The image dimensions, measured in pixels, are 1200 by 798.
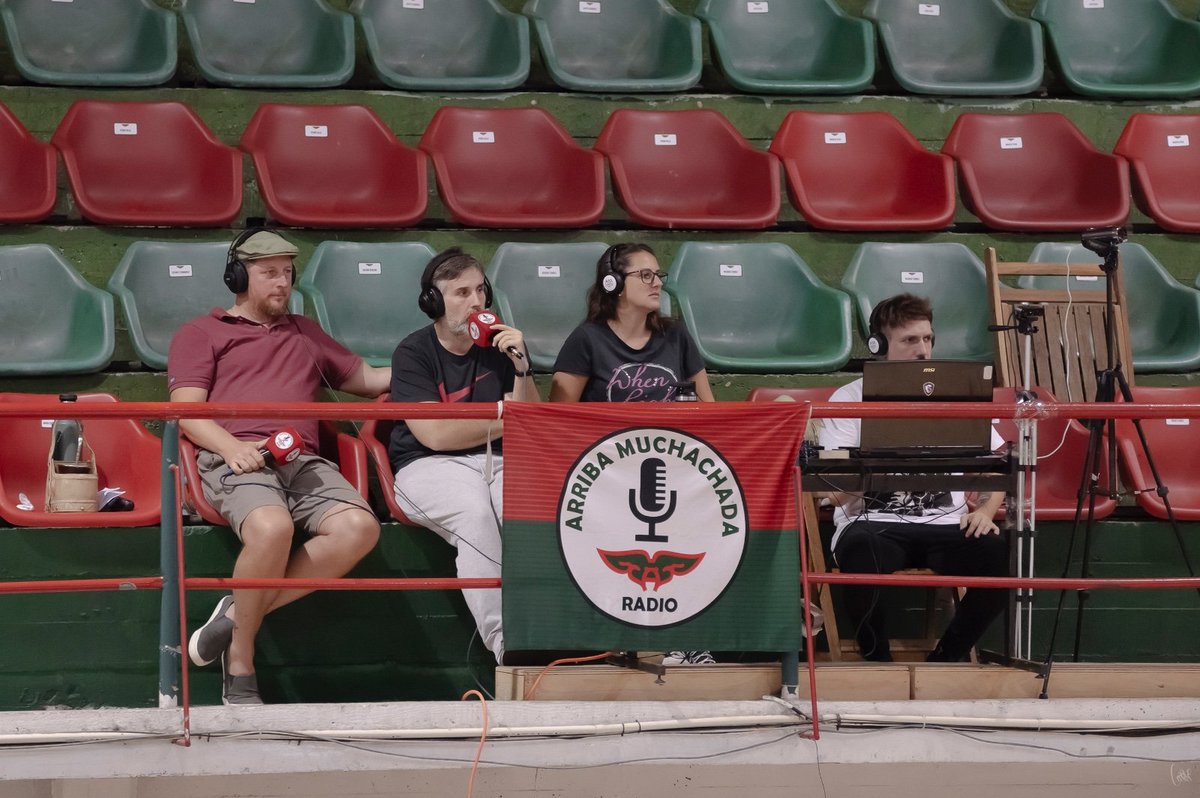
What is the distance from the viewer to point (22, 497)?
389 cm

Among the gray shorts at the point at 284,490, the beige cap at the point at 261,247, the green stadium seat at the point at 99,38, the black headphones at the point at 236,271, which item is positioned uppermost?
the green stadium seat at the point at 99,38

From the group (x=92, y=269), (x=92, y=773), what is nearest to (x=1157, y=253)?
(x=92, y=269)

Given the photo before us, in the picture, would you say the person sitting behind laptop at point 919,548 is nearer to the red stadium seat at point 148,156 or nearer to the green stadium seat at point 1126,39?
the red stadium seat at point 148,156

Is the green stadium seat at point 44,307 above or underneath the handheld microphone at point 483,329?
underneath

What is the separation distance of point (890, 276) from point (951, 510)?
1515mm

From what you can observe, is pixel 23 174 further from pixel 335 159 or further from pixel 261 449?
pixel 261 449

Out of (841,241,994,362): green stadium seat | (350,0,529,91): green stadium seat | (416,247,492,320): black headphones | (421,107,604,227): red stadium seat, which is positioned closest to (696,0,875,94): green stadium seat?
(350,0,529,91): green stadium seat

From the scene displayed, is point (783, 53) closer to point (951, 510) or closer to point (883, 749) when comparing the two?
point (951, 510)

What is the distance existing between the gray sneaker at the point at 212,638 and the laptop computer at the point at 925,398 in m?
1.54

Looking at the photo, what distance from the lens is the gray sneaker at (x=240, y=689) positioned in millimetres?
3322

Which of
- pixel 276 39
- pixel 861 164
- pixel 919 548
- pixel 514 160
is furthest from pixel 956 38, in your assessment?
pixel 919 548

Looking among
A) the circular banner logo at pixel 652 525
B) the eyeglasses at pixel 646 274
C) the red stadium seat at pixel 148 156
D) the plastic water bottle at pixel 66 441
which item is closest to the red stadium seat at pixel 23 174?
the red stadium seat at pixel 148 156

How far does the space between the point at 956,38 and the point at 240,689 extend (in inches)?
170

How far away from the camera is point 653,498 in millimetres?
3090
